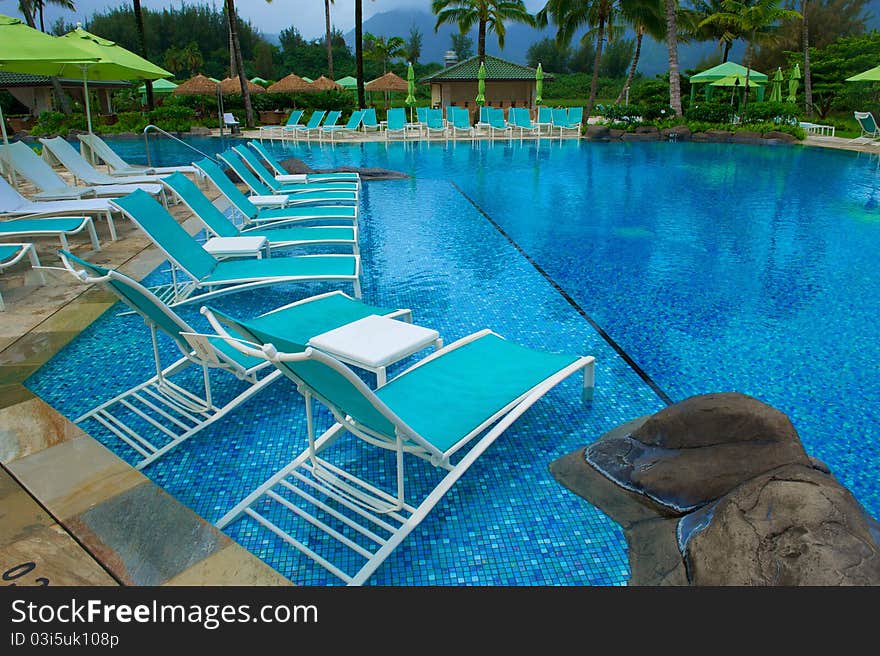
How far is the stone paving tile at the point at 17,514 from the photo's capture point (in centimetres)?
216

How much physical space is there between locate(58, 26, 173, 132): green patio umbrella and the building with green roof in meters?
22.4

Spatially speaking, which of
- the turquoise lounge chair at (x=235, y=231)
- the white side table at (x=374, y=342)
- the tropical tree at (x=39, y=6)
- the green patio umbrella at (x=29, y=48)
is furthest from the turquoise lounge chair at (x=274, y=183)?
the tropical tree at (x=39, y=6)

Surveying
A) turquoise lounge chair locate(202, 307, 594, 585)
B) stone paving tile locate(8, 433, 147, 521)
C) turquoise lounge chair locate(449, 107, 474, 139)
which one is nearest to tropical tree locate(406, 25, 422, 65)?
turquoise lounge chair locate(449, 107, 474, 139)

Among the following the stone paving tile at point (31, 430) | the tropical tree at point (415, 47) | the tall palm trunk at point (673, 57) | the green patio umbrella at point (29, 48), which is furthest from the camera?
the tropical tree at point (415, 47)

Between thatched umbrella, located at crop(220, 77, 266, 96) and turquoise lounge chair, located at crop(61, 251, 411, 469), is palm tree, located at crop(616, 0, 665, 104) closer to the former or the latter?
A: thatched umbrella, located at crop(220, 77, 266, 96)

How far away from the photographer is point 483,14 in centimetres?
2578

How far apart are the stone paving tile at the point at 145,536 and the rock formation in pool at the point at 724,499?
1462 millimetres

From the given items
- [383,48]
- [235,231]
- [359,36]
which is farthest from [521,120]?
[383,48]

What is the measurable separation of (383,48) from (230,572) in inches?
Result: 1919

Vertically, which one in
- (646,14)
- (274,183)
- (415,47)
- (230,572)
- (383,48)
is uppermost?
(415,47)

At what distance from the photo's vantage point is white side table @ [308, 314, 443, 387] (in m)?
3.05

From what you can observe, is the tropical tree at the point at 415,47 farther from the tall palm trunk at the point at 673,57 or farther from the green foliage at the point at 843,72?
the tall palm trunk at the point at 673,57

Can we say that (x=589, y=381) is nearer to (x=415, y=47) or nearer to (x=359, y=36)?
(x=359, y=36)
